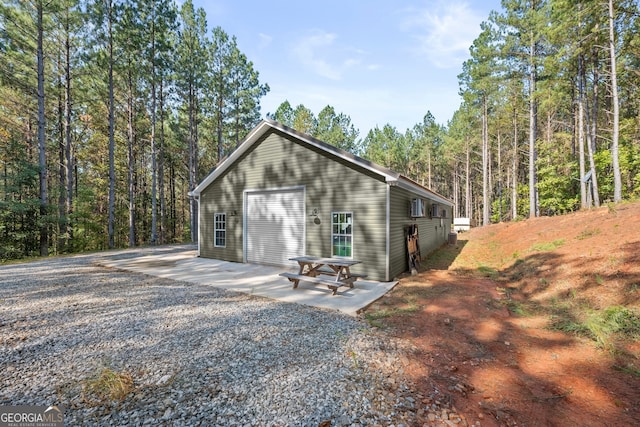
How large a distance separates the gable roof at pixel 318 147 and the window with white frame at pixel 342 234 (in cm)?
163

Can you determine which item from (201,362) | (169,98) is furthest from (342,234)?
(169,98)

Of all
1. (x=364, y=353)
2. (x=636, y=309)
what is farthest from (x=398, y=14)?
(x=364, y=353)

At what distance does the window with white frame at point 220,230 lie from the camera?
38.2ft

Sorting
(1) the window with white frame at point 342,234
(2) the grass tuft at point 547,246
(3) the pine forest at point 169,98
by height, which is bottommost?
(2) the grass tuft at point 547,246

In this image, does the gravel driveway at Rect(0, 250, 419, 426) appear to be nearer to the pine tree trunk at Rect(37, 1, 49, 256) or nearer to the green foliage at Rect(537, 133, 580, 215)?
the pine tree trunk at Rect(37, 1, 49, 256)

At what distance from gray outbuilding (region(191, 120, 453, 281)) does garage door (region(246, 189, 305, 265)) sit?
0.12 ft

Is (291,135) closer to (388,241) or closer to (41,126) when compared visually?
(388,241)

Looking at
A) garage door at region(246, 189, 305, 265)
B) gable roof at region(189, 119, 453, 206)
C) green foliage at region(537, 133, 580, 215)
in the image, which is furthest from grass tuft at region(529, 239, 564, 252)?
green foliage at region(537, 133, 580, 215)

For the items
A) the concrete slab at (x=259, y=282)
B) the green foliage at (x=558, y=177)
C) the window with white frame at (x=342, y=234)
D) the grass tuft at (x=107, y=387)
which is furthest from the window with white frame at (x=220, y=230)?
the green foliage at (x=558, y=177)

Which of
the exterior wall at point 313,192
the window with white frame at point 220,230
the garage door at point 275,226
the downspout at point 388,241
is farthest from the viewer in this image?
the window with white frame at point 220,230

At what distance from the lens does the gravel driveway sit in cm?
243

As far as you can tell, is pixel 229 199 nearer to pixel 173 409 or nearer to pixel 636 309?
pixel 173 409

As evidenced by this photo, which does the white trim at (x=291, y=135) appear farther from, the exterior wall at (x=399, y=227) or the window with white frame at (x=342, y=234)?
the window with white frame at (x=342, y=234)

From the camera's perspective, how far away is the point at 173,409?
2.44 m
